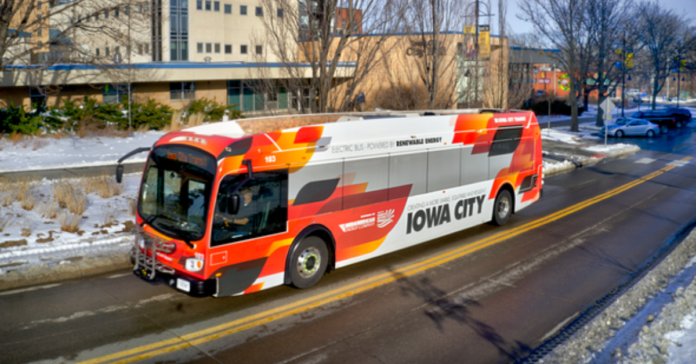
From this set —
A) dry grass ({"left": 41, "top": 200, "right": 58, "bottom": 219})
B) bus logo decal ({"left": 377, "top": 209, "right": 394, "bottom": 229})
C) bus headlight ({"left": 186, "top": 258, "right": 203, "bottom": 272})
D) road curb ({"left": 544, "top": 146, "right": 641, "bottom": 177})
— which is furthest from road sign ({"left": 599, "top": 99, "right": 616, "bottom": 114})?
bus headlight ({"left": 186, "top": 258, "right": 203, "bottom": 272})

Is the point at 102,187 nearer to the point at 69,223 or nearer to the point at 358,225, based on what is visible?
the point at 69,223

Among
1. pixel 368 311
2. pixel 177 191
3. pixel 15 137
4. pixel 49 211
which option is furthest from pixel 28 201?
pixel 15 137

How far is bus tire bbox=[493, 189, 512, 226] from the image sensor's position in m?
13.5

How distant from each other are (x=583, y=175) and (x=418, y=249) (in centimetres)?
1449

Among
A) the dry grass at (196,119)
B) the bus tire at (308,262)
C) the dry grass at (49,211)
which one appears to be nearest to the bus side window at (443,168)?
the bus tire at (308,262)

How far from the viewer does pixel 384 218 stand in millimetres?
10266

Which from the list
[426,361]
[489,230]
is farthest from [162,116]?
[426,361]

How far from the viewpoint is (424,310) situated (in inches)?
333

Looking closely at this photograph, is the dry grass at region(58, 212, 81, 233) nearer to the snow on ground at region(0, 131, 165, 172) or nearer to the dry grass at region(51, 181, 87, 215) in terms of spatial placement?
the dry grass at region(51, 181, 87, 215)

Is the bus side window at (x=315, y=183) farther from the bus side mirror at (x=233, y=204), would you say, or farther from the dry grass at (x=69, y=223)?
the dry grass at (x=69, y=223)

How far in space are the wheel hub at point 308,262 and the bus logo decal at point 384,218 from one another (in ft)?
5.01

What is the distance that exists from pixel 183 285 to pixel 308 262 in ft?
7.20

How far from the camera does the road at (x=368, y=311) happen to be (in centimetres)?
695

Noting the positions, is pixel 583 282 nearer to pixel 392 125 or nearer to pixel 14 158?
pixel 392 125
